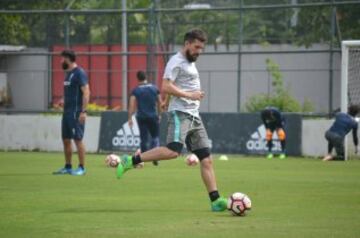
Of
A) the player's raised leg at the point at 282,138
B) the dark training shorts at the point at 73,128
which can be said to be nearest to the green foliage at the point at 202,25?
the player's raised leg at the point at 282,138

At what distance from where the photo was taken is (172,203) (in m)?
12.7

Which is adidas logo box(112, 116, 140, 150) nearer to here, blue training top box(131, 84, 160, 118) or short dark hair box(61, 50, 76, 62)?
blue training top box(131, 84, 160, 118)

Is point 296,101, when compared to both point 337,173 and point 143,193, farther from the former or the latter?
point 143,193

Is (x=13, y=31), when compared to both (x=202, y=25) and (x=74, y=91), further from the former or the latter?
(x=74, y=91)

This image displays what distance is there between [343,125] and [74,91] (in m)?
8.59

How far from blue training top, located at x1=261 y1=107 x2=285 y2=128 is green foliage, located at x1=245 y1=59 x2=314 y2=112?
233 cm

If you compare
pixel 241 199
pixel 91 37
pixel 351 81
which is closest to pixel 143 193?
pixel 241 199

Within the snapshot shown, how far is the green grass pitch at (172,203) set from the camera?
986 cm

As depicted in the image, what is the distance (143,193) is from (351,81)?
486 inches

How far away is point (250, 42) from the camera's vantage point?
30.4 metres

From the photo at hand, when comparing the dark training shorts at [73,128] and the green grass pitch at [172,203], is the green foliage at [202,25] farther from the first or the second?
the dark training shorts at [73,128]

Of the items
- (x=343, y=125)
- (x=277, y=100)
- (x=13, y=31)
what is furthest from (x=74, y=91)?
(x=13, y=31)

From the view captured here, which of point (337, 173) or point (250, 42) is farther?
point (250, 42)

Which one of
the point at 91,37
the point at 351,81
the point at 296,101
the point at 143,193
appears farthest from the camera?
the point at 91,37
